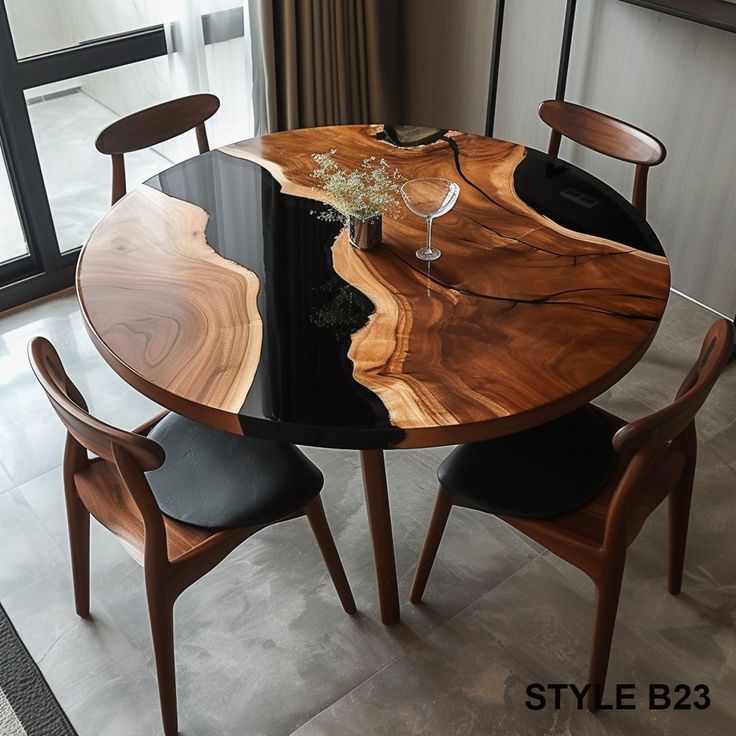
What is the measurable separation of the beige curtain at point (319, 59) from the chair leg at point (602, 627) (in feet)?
7.15

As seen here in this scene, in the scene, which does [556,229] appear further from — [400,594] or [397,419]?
[400,594]

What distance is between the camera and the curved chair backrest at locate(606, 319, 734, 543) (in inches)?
56.3

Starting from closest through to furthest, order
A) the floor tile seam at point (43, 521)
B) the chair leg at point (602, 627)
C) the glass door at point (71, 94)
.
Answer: the chair leg at point (602, 627) → the floor tile seam at point (43, 521) → the glass door at point (71, 94)

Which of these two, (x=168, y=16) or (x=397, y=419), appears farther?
(x=168, y=16)

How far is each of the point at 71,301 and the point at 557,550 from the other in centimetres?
205

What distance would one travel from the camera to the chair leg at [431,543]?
1906mm

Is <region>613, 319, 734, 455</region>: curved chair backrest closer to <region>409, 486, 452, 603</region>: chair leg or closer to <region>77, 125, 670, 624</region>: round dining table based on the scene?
<region>77, 125, 670, 624</region>: round dining table

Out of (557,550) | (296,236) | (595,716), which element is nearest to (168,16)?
(296,236)

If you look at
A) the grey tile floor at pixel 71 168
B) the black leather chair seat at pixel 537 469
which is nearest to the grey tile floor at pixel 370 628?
the black leather chair seat at pixel 537 469

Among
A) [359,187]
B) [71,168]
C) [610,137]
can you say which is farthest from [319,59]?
[359,187]

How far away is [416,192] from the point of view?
188cm

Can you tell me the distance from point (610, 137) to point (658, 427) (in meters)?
1.17

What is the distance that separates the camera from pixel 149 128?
2.41 metres

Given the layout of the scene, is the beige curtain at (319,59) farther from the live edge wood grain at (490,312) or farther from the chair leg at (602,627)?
the chair leg at (602,627)
